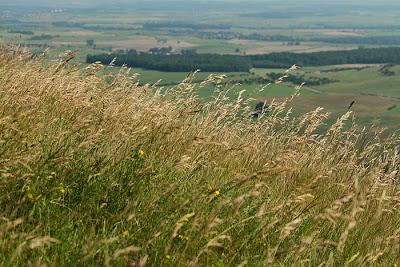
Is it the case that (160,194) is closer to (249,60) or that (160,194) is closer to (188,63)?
(188,63)

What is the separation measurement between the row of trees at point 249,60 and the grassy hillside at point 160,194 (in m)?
76.4

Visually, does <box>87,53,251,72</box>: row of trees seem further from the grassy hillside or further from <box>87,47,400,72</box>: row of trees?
the grassy hillside

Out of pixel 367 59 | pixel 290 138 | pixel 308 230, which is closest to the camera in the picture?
pixel 308 230

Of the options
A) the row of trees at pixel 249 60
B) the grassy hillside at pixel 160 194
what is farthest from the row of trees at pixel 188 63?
the grassy hillside at pixel 160 194

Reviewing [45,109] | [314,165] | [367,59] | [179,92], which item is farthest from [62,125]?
[367,59]

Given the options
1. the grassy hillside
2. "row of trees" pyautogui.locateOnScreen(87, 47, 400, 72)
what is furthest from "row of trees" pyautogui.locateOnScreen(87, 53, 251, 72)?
the grassy hillside

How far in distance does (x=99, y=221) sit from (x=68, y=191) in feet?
1.29

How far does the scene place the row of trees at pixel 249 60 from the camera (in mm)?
116938

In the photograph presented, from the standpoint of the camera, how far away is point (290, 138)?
7734 mm

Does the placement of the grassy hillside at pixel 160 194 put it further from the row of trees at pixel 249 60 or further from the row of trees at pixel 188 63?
the row of trees at pixel 188 63

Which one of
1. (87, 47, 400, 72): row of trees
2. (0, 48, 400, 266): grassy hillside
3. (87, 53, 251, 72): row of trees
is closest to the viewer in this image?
(0, 48, 400, 266): grassy hillside

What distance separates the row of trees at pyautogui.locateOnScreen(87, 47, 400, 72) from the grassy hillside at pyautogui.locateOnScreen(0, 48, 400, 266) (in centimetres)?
7643

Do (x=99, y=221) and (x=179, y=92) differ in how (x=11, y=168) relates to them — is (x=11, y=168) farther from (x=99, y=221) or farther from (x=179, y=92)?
(x=179, y=92)

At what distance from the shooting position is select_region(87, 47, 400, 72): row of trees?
384 feet
